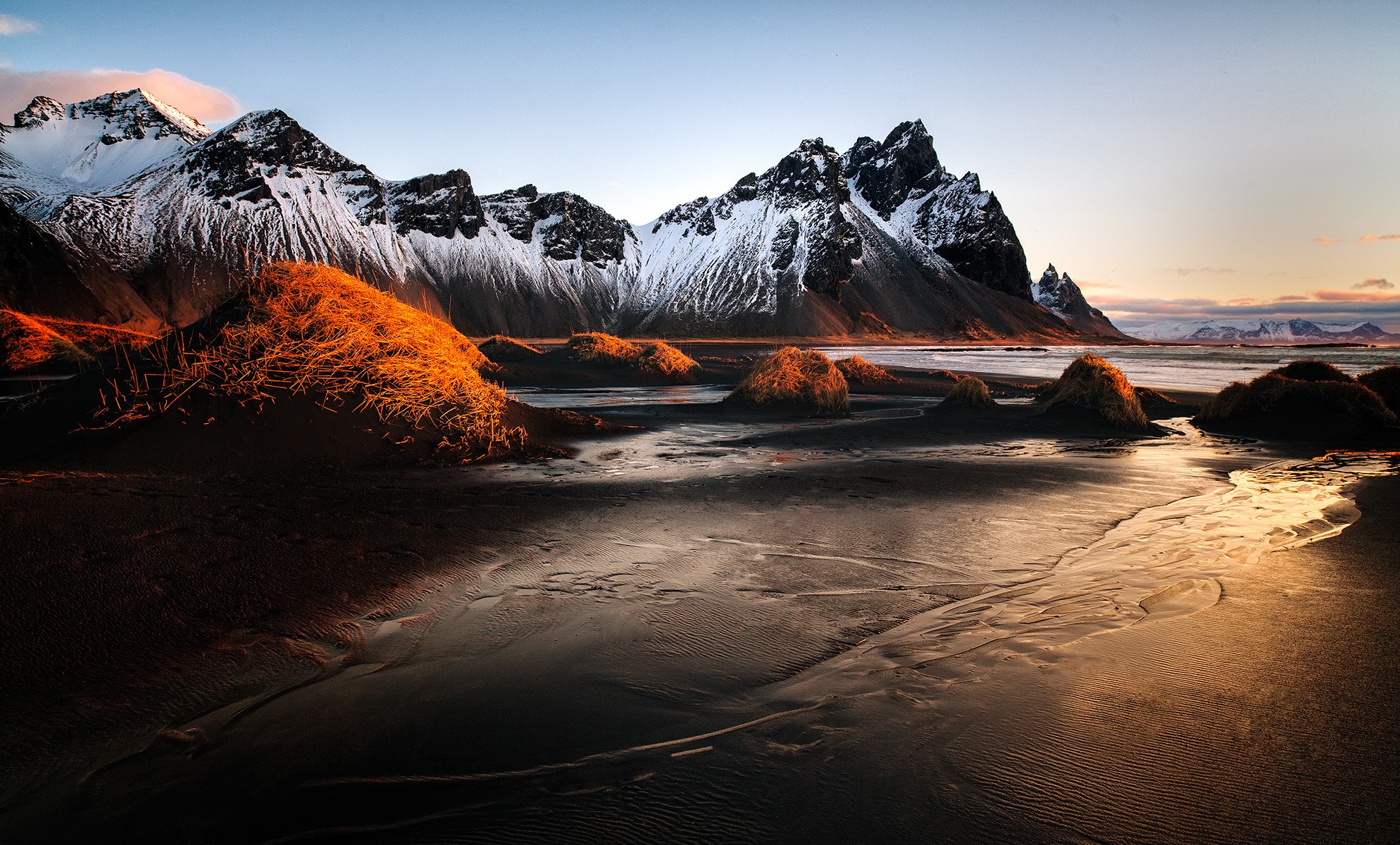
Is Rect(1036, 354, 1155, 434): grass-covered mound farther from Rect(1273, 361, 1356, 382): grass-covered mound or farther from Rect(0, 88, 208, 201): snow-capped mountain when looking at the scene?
Rect(0, 88, 208, 201): snow-capped mountain

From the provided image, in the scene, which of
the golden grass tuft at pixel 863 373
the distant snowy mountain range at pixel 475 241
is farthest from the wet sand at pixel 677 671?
the distant snowy mountain range at pixel 475 241

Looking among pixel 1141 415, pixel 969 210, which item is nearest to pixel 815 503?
pixel 1141 415

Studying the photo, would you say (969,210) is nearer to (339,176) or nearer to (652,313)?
(652,313)

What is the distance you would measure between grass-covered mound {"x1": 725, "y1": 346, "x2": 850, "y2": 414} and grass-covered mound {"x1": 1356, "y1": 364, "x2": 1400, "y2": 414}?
32.6ft

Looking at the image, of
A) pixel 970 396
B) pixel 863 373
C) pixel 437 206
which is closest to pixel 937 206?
pixel 437 206

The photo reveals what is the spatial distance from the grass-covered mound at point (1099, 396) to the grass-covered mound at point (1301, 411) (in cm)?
166

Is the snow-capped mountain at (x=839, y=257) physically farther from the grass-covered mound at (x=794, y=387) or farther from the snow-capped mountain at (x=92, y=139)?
the grass-covered mound at (x=794, y=387)

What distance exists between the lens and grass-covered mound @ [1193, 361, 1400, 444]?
39.6ft

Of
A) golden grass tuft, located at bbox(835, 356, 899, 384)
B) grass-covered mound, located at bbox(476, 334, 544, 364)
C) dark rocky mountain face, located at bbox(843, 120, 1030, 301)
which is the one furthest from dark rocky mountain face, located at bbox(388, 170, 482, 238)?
golden grass tuft, located at bbox(835, 356, 899, 384)

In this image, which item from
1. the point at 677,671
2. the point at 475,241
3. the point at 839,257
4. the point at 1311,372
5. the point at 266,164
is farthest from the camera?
the point at 839,257

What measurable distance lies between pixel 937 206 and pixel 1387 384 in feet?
600

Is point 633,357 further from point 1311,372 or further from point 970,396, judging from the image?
point 1311,372

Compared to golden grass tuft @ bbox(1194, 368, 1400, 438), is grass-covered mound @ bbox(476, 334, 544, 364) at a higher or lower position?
higher

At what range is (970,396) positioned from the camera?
15.7 m
